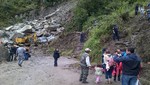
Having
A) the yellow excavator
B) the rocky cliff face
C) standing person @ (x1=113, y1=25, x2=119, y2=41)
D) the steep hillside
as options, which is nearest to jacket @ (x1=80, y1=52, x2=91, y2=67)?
standing person @ (x1=113, y1=25, x2=119, y2=41)

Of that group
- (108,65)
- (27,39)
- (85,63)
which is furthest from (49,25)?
(108,65)

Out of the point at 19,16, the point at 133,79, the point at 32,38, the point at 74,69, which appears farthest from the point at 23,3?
the point at 133,79

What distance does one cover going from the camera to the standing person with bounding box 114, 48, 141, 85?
10961 mm

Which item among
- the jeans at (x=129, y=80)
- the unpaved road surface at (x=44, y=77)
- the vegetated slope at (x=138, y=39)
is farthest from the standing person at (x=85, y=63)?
the jeans at (x=129, y=80)

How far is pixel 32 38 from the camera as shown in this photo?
1790 inches

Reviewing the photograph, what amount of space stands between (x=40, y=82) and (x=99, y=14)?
22765 millimetres

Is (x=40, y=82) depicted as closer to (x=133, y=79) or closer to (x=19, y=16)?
(x=133, y=79)

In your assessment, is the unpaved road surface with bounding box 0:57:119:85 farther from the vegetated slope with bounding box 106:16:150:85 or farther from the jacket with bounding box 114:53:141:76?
the jacket with bounding box 114:53:141:76

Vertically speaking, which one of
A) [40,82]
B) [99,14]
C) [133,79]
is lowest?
[40,82]

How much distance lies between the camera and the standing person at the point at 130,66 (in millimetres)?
10961

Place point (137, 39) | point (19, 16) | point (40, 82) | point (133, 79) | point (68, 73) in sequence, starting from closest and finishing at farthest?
1. point (133, 79)
2. point (40, 82)
3. point (68, 73)
4. point (137, 39)
5. point (19, 16)

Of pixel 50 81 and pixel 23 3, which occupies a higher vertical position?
pixel 23 3

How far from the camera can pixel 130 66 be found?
1102 centimetres

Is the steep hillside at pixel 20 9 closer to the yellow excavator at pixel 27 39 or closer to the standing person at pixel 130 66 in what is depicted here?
the yellow excavator at pixel 27 39
